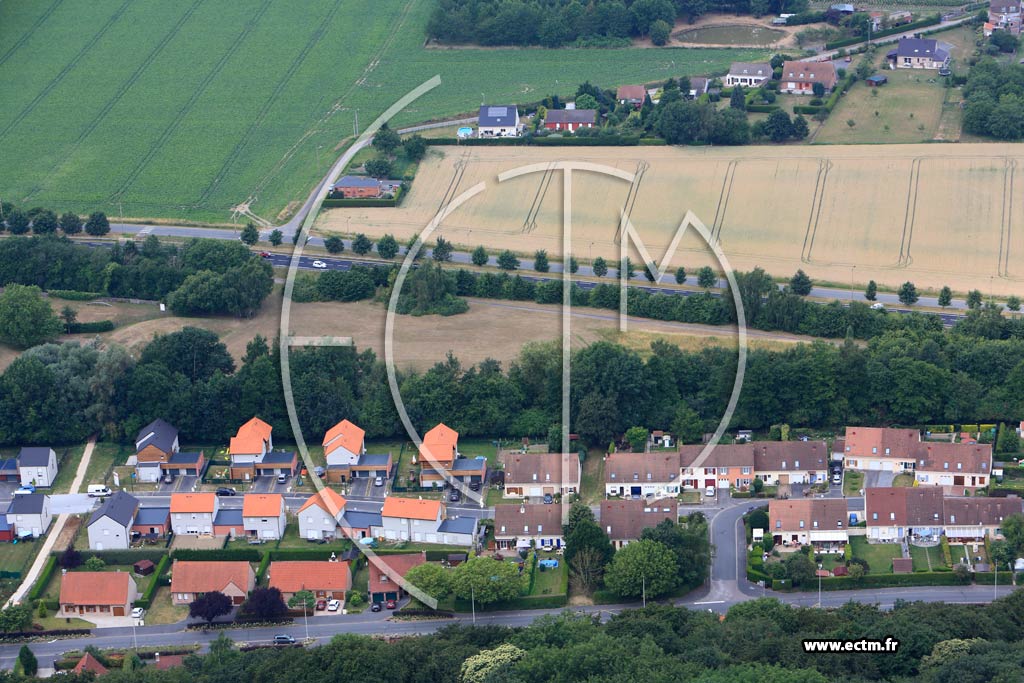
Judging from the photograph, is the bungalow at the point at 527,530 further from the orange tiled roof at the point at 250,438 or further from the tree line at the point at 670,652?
the orange tiled roof at the point at 250,438

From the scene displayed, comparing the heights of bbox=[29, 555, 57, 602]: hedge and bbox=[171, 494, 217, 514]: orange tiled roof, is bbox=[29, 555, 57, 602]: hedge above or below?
below

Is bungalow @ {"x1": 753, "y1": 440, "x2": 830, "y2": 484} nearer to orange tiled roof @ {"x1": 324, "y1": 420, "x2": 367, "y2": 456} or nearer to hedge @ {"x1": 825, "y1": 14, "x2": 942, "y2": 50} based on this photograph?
orange tiled roof @ {"x1": 324, "y1": 420, "x2": 367, "y2": 456}

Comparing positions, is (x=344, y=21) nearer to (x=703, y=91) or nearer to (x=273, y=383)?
(x=703, y=91)

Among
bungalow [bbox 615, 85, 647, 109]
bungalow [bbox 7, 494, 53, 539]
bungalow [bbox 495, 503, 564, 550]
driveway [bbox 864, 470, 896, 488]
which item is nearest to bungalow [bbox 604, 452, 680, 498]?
bungalow [bbox 495, 503, 564, 550]

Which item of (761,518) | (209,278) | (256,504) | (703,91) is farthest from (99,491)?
(703,91)

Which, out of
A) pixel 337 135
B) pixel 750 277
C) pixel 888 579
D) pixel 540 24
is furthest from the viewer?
pixel 540 24

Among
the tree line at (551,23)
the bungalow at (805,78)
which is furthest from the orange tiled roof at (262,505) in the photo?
the tree line at (551,23)

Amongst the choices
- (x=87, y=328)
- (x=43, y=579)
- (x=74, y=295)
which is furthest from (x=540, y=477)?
(x=74, y=295)
